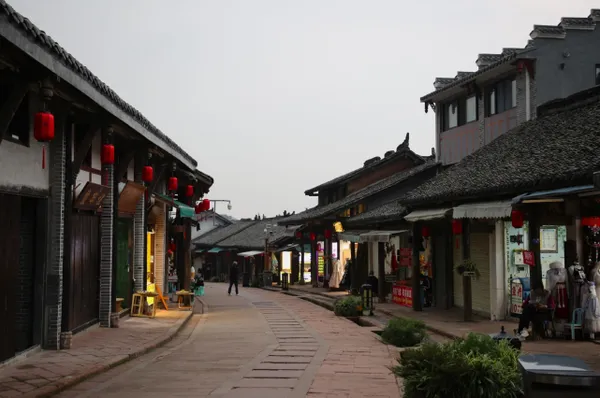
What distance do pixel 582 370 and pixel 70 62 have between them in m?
7.77

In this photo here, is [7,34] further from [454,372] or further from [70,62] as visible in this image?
[454,372]

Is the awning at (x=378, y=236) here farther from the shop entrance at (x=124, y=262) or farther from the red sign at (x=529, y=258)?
the red sign at (x=529, y=258)

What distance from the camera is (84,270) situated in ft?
52.1

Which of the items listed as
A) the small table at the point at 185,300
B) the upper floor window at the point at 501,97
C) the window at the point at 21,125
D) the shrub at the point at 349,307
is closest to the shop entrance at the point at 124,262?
the small table at the point at 185,300

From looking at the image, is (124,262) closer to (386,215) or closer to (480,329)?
(480,329)

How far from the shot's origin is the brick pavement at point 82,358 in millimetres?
9734

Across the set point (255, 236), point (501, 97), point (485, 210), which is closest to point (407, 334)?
point (485, 210)

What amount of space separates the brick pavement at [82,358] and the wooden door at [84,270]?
0.41 metres

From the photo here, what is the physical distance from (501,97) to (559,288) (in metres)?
11.9

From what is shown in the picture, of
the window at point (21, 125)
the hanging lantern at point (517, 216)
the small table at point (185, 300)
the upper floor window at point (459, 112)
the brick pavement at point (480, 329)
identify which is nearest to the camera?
the window at point (21, 125)

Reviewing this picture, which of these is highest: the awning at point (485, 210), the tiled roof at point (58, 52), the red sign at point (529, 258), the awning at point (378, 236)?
the tiled roof at point (58, 52)

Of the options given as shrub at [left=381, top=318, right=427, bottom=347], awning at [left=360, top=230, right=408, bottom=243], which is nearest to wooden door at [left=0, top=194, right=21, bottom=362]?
shrub at [left=381, top=318, right=427, bottom=347]

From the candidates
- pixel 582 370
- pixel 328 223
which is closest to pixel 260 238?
pixel 328 223

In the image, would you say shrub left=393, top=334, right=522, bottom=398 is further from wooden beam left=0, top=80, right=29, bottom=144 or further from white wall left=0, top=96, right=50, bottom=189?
white wall left=0, top=96, right=50, bottom=189
